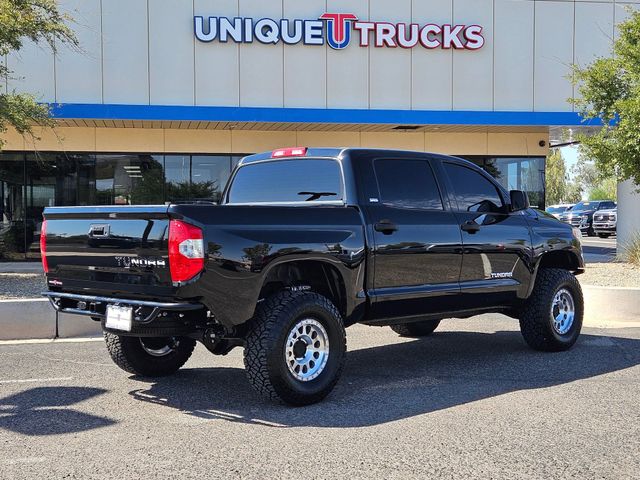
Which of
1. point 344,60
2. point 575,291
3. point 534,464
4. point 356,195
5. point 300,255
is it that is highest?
point 344,60

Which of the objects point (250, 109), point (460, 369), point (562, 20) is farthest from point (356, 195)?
point (562, 20)

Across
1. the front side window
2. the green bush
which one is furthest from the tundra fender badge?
the green bush

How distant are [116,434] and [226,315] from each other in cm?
107

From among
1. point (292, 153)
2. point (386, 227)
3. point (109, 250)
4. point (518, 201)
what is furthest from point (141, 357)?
point (518, 201)

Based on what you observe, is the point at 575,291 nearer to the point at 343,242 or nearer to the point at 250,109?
the point at 343,242

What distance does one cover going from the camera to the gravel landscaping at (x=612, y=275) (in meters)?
11.5

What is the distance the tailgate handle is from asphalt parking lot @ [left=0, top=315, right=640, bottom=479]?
1.31 meters

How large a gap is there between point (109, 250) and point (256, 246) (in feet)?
3.51

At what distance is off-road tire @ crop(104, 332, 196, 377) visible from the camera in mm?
6184

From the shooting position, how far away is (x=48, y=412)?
17.3 feet

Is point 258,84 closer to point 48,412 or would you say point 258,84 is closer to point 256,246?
point 256,246

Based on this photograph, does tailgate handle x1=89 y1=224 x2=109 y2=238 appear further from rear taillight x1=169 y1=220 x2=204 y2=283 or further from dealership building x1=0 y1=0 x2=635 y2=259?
dealership building x1=0 y1=0 x2=635 y2=259

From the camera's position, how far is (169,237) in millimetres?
4820

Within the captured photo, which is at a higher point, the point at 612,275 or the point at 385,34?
the point at 385,34
